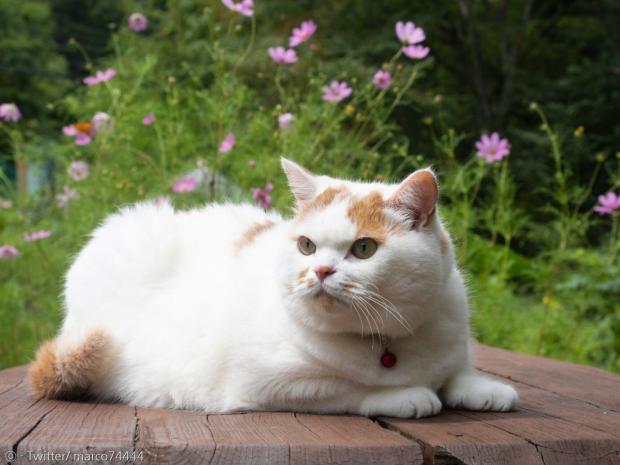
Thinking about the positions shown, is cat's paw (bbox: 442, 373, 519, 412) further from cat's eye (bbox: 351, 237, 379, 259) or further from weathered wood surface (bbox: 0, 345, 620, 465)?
cat's eye (bbox: 351, 237, 379, 259)

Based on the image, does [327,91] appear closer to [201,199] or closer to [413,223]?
[201,199]

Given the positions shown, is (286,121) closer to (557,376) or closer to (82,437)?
(557,376)

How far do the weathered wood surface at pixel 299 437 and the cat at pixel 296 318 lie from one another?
7 centimetres

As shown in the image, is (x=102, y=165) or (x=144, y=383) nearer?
(x=144, y=383)

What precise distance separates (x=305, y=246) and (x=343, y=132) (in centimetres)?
324

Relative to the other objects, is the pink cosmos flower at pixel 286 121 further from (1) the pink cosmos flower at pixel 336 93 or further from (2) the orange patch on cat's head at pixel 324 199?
(2) the orange patch on cat's head at pixel 324 199

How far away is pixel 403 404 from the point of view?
1.70 metres

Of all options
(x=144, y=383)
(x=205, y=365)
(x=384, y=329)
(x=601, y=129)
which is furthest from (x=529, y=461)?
(x=601, y=129)

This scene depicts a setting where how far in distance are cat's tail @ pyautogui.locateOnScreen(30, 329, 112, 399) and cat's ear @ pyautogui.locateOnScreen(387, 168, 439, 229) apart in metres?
0.91

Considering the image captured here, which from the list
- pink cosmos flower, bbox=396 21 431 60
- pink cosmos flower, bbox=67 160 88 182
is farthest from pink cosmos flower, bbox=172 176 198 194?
pink cosmos flower, bbox=396 21 431 60

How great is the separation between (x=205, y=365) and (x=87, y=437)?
1.57 ft

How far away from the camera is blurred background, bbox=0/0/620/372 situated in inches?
141

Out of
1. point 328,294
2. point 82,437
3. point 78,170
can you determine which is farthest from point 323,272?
point 78,170

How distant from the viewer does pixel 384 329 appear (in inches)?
67.2
